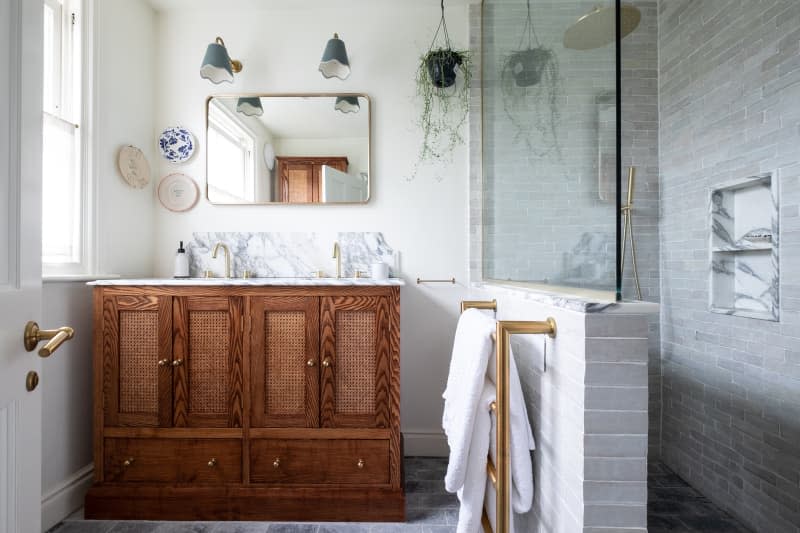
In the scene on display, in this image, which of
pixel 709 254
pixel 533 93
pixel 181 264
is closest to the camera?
pixel 533 93

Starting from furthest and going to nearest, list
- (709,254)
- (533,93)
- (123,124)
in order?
(123,124) → (709,254) → (533,93)

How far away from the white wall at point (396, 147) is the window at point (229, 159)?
175mm

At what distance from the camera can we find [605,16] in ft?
2.58

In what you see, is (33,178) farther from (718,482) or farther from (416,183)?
(718,482)

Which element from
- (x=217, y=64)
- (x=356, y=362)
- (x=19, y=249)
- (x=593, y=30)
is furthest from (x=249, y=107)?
(x=593, y=30)

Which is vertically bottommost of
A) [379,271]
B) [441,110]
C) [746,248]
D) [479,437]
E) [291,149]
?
[479,437]

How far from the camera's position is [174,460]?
5.67ft

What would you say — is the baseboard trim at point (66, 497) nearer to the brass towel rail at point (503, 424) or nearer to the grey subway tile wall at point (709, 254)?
the brass towel rail at point (503, 424)

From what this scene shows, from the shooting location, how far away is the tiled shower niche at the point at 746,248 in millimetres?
1545

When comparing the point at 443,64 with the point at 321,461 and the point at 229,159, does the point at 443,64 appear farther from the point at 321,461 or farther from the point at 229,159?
the point at 321,461

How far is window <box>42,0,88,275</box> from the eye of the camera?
69.5 inches

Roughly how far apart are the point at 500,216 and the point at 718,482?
159 centimetres

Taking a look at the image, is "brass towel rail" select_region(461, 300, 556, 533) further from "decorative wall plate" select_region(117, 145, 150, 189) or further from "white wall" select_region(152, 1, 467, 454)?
"decorative wall plate" select_region(117, 145, 150, 189)

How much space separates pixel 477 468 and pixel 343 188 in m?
1.66
